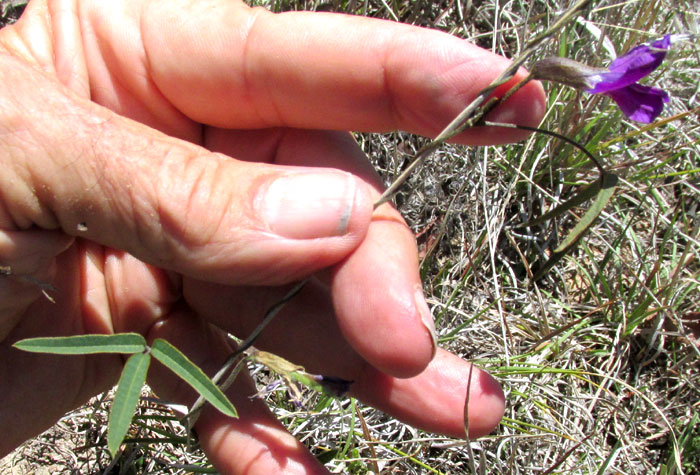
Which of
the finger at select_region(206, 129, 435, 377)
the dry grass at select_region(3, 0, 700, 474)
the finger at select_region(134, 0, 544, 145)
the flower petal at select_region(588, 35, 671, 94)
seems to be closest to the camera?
the flower petal at select_region(588, 35, 671, 94)

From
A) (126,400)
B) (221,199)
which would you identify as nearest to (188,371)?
(126,400)

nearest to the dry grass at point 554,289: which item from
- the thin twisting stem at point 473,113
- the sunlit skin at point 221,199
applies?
the sunlit skin at point 221,199

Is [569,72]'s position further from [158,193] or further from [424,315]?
[158,193]

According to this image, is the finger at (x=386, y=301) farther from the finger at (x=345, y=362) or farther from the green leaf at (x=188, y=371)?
the green leaf at (x=188, y=371)

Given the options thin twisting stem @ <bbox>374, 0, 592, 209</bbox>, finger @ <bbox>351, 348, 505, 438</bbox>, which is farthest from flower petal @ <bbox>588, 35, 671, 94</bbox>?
finger @ <bbox>351, 348, 505, 438</bbox>

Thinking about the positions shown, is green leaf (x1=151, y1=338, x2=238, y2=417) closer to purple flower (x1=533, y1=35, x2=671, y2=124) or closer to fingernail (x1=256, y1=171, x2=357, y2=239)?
fingernail (x1=256, y1=171, x2=357, y2=239)

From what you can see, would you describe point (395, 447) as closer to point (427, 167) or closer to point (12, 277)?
point (427, 167)

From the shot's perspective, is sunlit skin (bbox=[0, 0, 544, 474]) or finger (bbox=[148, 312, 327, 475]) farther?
finger (bbox=[148, 312, 327, 475])

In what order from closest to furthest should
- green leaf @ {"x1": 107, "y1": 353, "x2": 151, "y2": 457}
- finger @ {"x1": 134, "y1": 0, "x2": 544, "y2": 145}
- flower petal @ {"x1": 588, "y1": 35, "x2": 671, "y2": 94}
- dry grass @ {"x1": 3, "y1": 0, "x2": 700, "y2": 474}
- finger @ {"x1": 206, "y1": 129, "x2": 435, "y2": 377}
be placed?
1. green leaf @ {"x1": 107, "y1": 353, "x2": 151, "y2": 457}
2. flower petal @ {"x1": 588, "y1": 35, "x2": 671, "y2": 94}
3. finger @ {"x1": 206, "y1": 129, "x2": 435, "y2": 377}
4. finger @ {"x1": 134, "y1": 0, "x2": 544, "y2": 145}
5. dry grass @ {"x1": 3, "y1": 0, "x2": 700, "y2": 474}
